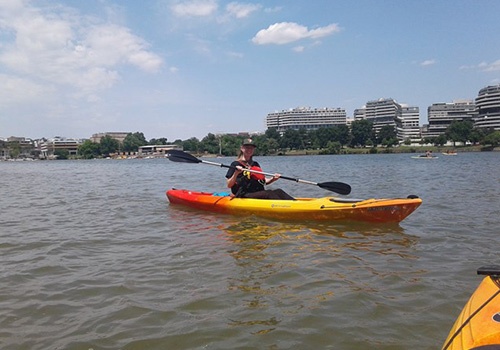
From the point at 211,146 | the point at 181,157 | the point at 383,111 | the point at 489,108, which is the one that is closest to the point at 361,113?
the point at 383,111

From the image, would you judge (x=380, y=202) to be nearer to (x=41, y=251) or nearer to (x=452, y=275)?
(x=452, y=275)

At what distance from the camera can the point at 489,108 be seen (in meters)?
128

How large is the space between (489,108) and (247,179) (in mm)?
145013

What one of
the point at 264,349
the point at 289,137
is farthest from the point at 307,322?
the point at 289,137

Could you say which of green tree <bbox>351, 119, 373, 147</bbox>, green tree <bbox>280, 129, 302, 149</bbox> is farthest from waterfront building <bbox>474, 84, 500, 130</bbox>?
green tree <bbox>280, 129, 302, 149</bbox>

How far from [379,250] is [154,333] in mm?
3669

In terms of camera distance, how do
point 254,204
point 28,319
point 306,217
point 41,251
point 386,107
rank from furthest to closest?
point 386,107
point 254,204
point 306,217
point 41,251
point 28,319

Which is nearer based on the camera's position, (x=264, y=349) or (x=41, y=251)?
(x=264, y=349)

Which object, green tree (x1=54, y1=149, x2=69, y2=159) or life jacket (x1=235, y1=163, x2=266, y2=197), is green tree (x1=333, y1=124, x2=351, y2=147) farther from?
life jacket (x1=235, y1=163, x2=266, y2=197)

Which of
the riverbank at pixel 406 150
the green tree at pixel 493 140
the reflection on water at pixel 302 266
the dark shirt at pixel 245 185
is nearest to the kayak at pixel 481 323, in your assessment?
the reflection on water at pixel 302 266

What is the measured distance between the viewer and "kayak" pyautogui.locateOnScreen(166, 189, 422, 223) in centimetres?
710

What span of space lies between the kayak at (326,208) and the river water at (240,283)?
10.0 inches

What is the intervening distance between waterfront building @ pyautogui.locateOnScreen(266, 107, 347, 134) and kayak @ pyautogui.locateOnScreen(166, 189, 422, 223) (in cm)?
16805

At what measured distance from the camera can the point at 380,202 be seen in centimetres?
716
